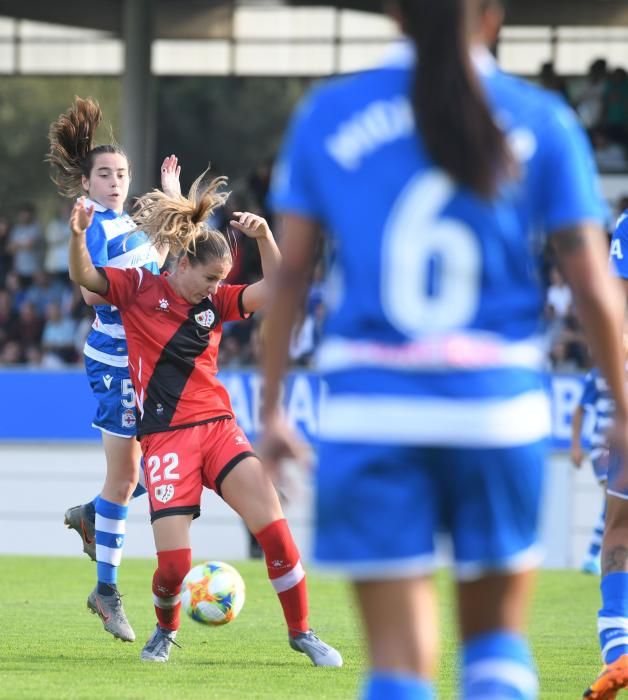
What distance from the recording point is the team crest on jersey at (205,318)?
6590 mm

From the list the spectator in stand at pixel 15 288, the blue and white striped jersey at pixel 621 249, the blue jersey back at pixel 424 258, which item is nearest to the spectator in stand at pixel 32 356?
the spectator in stand at pixel 15 288

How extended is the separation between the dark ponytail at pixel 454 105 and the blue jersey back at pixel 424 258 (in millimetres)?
34

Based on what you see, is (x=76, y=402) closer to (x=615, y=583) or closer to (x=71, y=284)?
(x=71, y=284)

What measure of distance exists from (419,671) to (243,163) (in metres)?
26.2

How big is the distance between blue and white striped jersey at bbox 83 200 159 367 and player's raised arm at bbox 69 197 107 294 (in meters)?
0.90

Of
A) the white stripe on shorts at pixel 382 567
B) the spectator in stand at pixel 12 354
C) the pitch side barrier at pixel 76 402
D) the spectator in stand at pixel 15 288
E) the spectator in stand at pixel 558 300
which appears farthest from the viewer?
the spectator in stand at pixel 15 288

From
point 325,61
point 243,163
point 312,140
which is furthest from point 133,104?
point 312,140

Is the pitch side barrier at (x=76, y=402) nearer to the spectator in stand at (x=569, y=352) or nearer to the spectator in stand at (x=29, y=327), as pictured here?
the spectator in stand at (x=569, y=352)

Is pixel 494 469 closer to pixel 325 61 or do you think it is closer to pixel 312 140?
pixel 312 140

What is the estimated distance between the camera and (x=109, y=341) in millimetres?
7480

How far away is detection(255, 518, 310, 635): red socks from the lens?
632 cm

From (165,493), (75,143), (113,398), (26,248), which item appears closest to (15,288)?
(26,248)

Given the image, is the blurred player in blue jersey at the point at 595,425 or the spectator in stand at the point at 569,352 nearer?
the blurred player in blue jersey at the point at 595,425

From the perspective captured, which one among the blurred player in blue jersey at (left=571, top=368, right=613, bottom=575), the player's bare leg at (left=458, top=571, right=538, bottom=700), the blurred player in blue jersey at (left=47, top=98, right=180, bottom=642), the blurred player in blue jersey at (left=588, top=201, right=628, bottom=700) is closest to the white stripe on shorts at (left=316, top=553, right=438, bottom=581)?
the player's bare leg at (left=458, top=571, right=538, bottom=700)
